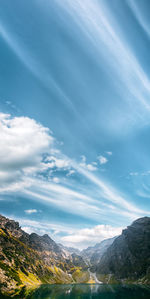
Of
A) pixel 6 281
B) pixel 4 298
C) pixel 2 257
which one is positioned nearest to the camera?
pixel 4 298

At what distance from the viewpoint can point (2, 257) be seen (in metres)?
192

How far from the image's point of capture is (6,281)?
137875 mm

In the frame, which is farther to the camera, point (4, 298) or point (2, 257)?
point (2, 257)

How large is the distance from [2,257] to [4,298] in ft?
447

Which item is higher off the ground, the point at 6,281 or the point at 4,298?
the point at 4,298

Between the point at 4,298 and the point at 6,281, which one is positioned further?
the point at 6,281

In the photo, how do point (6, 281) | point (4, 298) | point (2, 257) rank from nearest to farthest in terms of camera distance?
point (4, 298) < point (6, 281) < point (2, 257)

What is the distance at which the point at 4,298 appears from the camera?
3022 inches

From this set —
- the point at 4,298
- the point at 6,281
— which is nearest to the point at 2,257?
the point at 6,281

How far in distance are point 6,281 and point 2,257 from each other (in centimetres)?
6154

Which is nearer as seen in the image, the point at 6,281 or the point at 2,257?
the point at 6,281

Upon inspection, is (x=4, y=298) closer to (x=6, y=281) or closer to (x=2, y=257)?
(x=6, y=281)
